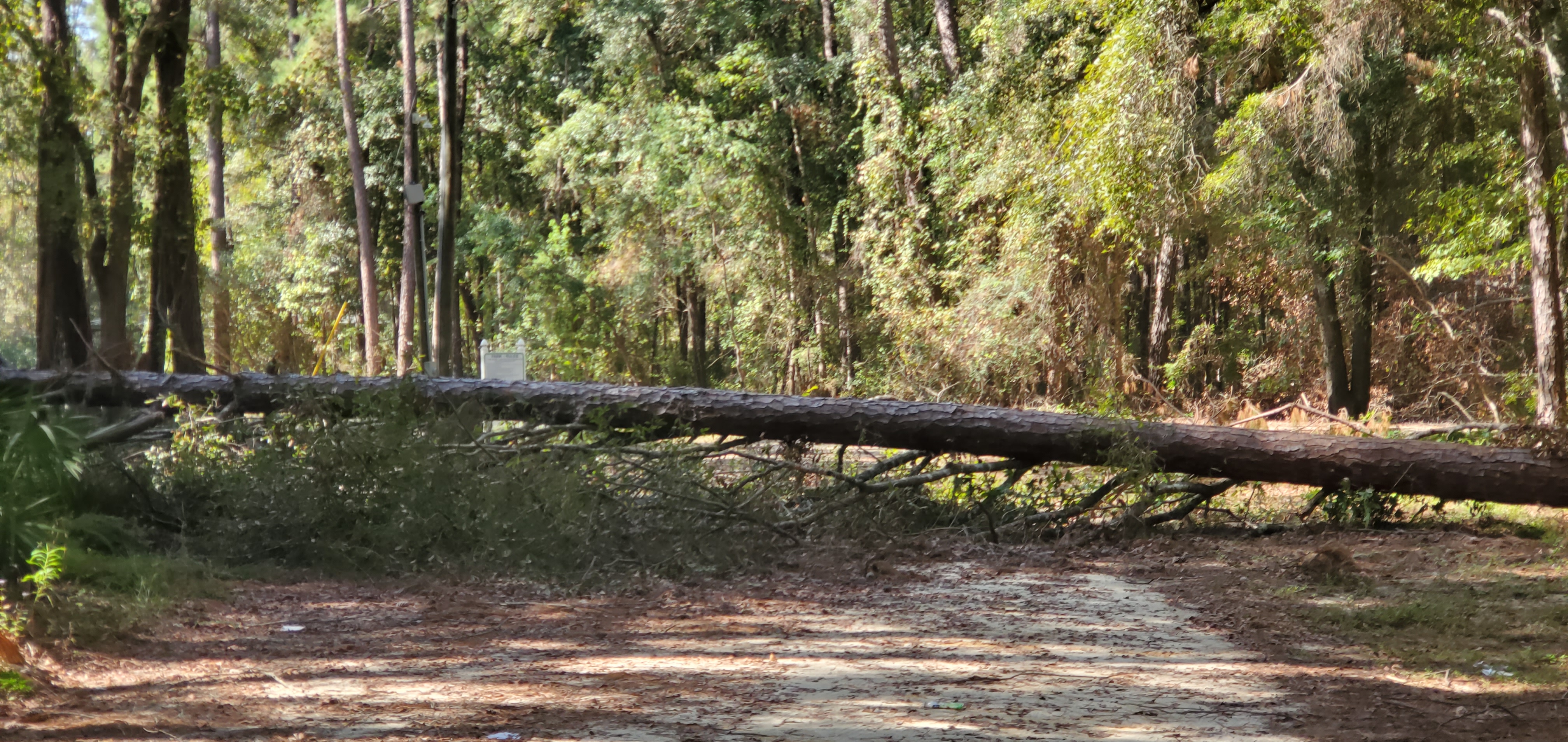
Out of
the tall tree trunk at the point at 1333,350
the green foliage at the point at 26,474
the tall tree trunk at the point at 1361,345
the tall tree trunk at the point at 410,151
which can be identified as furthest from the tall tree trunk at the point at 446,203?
the tall tree trunk at the point at 1361,345

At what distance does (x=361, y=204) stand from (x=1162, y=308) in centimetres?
1780

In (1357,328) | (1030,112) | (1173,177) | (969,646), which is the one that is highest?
(1030,112)

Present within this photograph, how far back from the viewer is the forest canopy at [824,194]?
607 inches

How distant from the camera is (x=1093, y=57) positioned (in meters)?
19.5

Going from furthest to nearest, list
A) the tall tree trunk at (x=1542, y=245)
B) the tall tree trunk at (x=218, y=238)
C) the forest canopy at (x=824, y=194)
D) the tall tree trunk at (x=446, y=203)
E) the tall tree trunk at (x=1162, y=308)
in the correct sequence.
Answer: the tall tree trunk at (x=218, y=238) → the tall tree trunk at (x=1162, y=308) → the tall tree trunk at (x=446, y=203) → the forest canopy at (x=824, y=194) → the tall tree trunk at (x=1542, y=245)

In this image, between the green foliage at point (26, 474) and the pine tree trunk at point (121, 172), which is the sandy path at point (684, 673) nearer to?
the green foliage at point (26, 474)

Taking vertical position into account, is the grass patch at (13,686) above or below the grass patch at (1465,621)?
above

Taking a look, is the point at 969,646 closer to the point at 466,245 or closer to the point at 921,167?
the point at 921,167

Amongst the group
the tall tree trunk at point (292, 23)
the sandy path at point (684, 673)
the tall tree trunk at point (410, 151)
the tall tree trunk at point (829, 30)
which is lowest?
the sandy path at point (684, 673)

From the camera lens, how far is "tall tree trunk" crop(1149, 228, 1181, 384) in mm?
21859

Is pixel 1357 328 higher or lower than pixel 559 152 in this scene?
lower

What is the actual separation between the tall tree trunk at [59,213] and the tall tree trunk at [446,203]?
4932 millimetres

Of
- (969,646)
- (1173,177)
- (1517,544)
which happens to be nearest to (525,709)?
(969,646)

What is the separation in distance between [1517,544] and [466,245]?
29.0 meters
